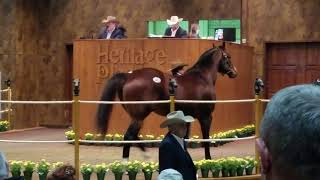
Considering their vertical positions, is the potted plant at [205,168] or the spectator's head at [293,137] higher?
the spectator's head at [293,137]

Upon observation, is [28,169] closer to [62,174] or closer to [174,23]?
[174,23]

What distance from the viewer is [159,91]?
29.3 feet

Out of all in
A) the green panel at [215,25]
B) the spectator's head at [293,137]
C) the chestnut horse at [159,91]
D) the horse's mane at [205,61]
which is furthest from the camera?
the green panel at [215,25]

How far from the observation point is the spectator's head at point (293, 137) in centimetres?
104

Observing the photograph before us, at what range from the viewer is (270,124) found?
1.10 meters

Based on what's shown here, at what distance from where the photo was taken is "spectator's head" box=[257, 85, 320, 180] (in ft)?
3.40

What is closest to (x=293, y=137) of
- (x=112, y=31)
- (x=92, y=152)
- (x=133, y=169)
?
(x=133, y=169)

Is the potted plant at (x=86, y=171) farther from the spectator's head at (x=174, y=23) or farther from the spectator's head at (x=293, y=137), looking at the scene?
the spectator's head at (x=293, y=137)

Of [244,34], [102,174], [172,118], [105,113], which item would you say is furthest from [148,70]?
[244,34]

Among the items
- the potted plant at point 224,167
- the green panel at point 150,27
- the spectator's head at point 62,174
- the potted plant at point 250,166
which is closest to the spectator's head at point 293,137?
the spectator's head at point 62,174

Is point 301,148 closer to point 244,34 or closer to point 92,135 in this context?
point 92,135

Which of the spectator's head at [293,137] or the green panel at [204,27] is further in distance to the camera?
the green panel at [204,27]

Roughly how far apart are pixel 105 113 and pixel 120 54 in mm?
2710

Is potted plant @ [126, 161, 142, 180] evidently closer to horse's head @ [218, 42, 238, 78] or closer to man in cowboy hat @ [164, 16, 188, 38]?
horse's head @ [218, 42, 238, 78]
